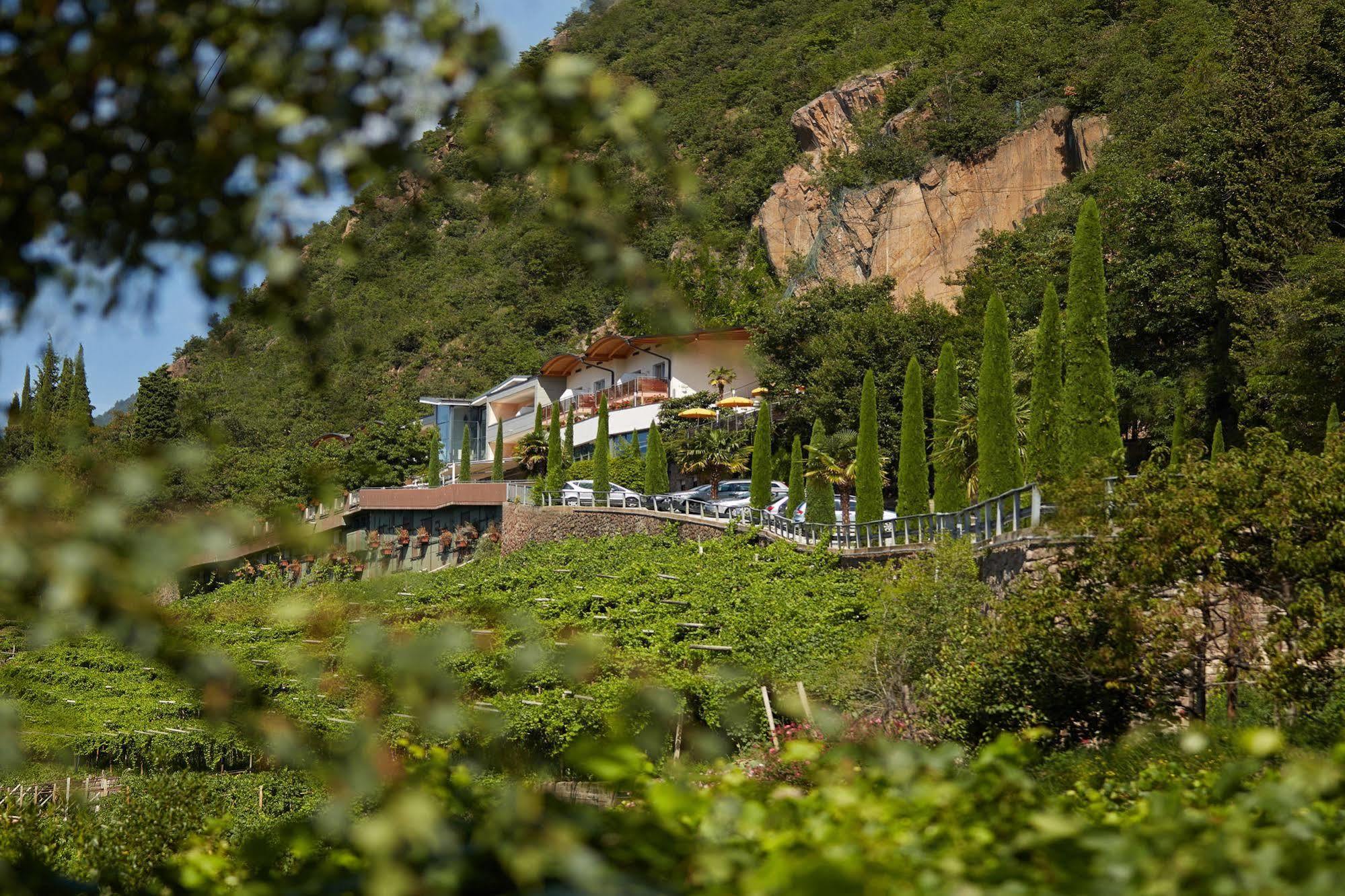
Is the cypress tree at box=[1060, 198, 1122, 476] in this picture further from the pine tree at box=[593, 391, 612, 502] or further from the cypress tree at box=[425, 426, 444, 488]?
the cypress tree at box=[425, 426, 444, 488]

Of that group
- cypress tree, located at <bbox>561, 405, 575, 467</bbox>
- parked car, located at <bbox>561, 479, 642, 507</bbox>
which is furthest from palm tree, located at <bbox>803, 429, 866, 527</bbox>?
cypress tree, located at <bbox>561, 405, 575, 467</bbox>

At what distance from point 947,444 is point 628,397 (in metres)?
27.9

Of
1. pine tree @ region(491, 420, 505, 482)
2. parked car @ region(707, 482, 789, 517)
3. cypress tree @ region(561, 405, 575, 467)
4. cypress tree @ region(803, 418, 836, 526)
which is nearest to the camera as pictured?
cypress tree @ region(803, 418, 836, 526)

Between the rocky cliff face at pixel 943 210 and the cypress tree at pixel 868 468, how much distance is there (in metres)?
21.8

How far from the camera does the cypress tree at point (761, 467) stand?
33.9m

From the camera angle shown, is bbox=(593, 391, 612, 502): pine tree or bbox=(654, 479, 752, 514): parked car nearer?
bbox=(654, 479, 752, 514): parked car

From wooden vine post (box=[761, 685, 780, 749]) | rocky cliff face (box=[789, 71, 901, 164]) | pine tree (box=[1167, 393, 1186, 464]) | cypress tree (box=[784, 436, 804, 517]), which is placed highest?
rocky cliff face (box=[789, 71, 901, 164])

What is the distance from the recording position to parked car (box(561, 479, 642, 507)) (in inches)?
1559

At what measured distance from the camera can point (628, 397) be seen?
175 ft

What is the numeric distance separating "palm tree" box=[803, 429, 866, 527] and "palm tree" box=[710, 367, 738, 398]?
15513 mm

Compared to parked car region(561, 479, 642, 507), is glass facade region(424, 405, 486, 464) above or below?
above

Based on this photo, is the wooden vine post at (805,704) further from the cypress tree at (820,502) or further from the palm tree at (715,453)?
the palm tree at (715,453)

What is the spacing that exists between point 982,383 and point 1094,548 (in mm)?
9859

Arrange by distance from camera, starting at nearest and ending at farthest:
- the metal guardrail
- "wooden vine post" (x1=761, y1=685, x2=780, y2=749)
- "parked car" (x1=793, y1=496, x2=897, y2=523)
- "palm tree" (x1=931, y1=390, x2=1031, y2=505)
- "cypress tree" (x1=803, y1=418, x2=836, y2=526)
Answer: "wooden vine post" (x1=761, y1=685, x2=780, y2=749)
the metal guardrail
"palm tree" (x1=931, y1=390, x2=1031, y2=505)
"cypress tree" (x1=803, y1=418, x2=836, y2=526)
"parked car" (x1=793, y1=496, x2=897, y2=523)
